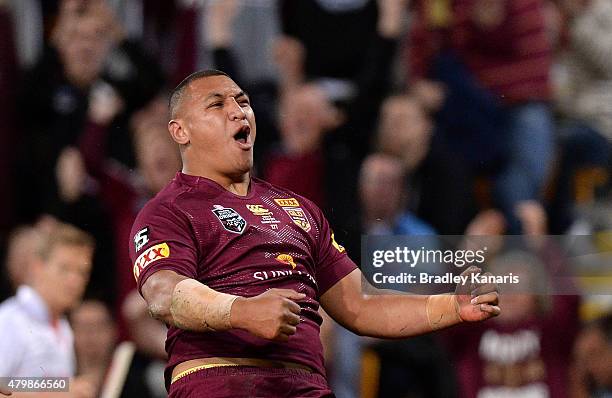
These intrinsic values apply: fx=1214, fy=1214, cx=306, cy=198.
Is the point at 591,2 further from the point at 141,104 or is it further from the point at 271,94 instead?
the point at 141,104

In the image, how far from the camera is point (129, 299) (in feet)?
18.4

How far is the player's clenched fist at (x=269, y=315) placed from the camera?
119 inches

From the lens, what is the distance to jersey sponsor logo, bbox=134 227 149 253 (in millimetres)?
3465

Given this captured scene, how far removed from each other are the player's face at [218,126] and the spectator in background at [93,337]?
1.88 m

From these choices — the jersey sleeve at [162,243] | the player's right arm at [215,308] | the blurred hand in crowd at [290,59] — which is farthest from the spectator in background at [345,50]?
the player's right arm at [215,308]

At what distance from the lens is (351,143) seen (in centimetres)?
558

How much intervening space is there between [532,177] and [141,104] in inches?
76.2

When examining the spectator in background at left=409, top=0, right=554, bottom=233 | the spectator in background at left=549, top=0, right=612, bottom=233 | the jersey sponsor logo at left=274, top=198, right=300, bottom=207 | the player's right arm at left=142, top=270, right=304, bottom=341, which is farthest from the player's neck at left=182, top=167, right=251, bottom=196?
the spectator in background at left=549, top=0, right=612, bottom=233

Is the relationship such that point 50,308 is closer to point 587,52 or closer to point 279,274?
point 279,274

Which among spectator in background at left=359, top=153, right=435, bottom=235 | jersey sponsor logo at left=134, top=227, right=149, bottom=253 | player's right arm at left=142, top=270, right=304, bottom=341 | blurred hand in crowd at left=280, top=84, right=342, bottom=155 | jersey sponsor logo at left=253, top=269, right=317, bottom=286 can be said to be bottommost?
player's right arm at left=142, top=270, right=304, bottom=341

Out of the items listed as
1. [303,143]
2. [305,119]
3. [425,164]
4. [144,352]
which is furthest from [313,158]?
[144,352]

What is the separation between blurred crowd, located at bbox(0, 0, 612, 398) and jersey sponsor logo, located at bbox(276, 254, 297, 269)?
134 cm

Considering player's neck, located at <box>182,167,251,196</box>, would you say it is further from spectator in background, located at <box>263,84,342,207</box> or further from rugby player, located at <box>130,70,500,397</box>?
spectator in background, located at <box>263,84,342,207</box>

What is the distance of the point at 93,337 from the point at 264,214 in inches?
81.6
